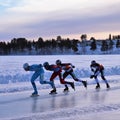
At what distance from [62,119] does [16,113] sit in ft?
5.26

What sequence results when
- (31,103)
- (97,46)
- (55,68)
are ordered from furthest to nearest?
(97,46), (55,68), (31,103)

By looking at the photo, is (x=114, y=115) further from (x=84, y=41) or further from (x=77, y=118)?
(x=84, y=41)

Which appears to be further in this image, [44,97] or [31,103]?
[44,97]

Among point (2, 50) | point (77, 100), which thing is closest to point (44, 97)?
point (77, 100)

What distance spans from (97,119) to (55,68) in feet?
21.6

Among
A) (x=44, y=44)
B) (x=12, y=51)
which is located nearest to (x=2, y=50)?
(x=12, y=51)

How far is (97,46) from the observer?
517 feet

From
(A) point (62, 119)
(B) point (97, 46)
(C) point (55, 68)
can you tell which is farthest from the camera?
(B) point (97, 46)

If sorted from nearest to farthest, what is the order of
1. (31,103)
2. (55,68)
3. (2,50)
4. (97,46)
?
(31,103), (55,68), (2,50), (97,46)

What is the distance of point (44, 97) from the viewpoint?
13.7m

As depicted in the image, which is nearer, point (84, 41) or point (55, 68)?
point (55, 68)

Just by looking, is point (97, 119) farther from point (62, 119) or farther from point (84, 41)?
point (84, 41)

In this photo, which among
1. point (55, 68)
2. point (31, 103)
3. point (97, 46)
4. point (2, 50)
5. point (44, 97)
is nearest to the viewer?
point (31, 103)

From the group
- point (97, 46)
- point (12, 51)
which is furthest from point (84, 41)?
point (12, 51)
